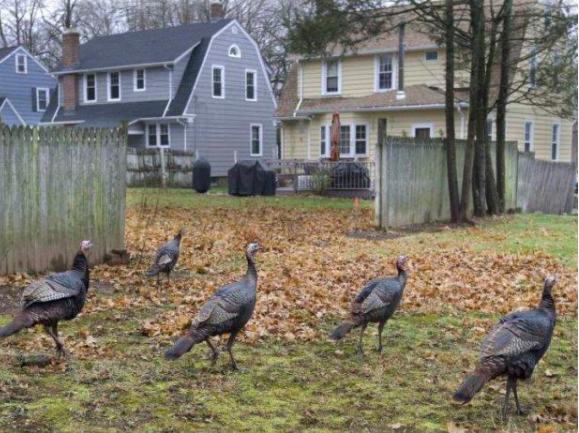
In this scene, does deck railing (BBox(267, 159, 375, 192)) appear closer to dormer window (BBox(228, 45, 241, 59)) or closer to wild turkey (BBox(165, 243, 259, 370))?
dormer window (BBox(228, 45, 241, 59))

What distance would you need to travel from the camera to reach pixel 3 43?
6112 cm

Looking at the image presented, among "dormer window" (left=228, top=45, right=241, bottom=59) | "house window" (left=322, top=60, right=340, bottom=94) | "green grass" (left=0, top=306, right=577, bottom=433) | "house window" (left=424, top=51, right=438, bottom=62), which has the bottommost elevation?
"green grass" (left=0, top=306, right=577, bottom=433)

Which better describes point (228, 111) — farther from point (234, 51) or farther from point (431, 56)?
point (431, 56)

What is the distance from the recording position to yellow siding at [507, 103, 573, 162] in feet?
102

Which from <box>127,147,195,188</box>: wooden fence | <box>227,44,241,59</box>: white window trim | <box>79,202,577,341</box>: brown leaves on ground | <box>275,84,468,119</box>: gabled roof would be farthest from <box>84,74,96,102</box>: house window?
<box>79,202,577,341</box>: brown leaves on ground

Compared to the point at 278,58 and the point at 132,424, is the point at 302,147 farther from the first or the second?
the point at 132,424

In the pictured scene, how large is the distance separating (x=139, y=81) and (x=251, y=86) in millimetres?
5762

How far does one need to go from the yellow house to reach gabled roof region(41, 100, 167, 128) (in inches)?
256

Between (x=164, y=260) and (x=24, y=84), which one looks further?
(x=24, y=84)

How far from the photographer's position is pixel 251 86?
3944 centimetres

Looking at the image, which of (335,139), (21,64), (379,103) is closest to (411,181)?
(335,139)

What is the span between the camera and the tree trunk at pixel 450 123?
55.9 ft

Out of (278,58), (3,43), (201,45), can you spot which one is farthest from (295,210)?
(3,43)

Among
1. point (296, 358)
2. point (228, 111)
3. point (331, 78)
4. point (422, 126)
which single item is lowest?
point (296, 358)
